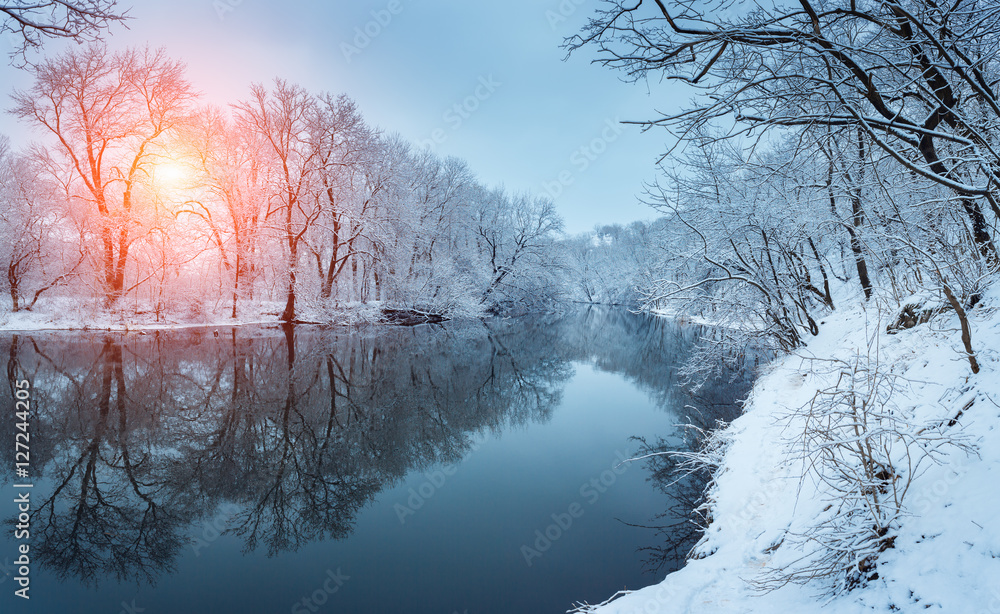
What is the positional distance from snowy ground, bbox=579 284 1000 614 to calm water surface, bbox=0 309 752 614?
93 cm

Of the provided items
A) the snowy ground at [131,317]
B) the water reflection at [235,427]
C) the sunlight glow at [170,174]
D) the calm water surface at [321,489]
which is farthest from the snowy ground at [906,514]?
the sunlight glow at [170,174]

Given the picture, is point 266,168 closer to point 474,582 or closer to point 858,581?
point 474,582

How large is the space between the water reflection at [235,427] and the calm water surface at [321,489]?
0.03m

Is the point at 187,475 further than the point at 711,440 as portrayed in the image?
No

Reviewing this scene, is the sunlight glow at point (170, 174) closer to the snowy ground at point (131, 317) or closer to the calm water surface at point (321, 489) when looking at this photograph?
the snowy ground at point (131, 317)

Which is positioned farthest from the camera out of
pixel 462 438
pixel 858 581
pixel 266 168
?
pixel 266 168

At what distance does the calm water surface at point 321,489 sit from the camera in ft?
11.9

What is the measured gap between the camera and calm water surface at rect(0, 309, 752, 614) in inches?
143

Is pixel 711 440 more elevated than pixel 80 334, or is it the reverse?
pixel 80 334

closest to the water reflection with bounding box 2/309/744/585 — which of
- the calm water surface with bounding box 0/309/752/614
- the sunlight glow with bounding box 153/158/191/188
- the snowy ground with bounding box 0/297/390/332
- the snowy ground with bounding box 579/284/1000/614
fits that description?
the calm water surface with bounding box 0/309/752/614

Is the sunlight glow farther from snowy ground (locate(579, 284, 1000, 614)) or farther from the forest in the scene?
snowy ground (locate(579, 284, 1000, 614))

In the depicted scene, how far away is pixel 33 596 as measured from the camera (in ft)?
11.0

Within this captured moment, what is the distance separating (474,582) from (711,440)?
4126 mm

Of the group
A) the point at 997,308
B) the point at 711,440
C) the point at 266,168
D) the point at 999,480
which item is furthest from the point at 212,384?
the point at 266,168
